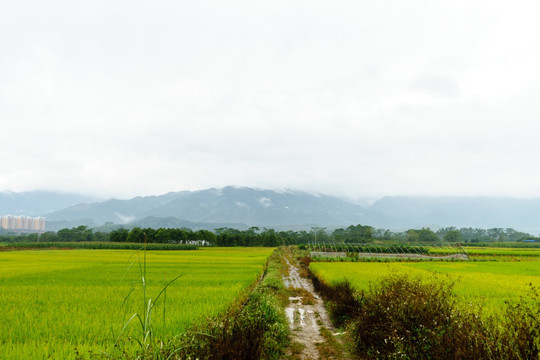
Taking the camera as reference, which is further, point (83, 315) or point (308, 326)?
point (308, 326)

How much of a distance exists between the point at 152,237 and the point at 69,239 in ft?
155

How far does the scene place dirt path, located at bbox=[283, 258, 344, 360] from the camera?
8445 mm

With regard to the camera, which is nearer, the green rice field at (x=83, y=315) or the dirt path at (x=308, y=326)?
the green rice field at (x=83, y=315)

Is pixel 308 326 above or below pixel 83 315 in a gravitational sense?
below

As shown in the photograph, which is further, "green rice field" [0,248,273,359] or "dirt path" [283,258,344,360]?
"dirt path" [283,258,344,360]

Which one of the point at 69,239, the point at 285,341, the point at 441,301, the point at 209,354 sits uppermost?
the point at 441,301

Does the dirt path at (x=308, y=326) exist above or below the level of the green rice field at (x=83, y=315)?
below

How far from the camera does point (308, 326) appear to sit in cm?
1117

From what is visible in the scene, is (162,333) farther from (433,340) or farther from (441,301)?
(441,301)

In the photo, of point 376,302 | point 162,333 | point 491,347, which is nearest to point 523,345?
point 491,347

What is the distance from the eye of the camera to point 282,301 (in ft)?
49.4

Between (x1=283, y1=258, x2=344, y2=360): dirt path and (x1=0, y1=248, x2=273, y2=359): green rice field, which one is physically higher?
(x1=0, y1=248, x2=273, y2=359): green rice field

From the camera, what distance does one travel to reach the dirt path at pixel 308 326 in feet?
27.7

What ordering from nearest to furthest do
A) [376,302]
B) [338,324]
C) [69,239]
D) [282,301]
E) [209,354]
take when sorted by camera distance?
1. [209,354]
2. [376,302]
3. [338,324]
4. [282,301]
5. [69,239]
